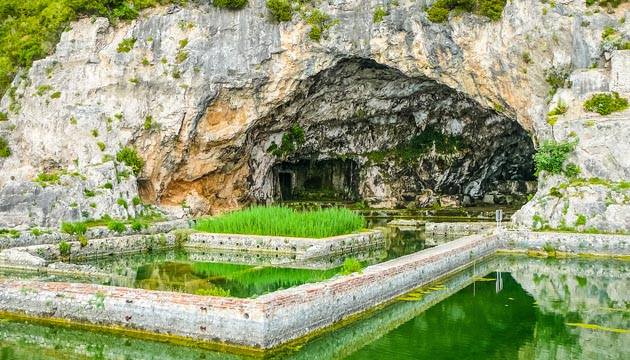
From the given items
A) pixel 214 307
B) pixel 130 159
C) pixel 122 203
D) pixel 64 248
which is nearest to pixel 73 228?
pixel 64 248

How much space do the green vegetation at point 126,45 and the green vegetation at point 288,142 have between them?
11.3 meters

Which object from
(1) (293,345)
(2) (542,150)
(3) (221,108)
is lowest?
(1) (293,345)

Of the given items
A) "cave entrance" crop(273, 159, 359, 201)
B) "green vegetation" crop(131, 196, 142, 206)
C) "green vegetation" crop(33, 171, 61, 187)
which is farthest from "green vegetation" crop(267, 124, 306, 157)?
"green vegetation" crop(33, 171, 61, 187)

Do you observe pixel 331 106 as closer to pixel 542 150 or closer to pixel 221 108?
pixel 221 108

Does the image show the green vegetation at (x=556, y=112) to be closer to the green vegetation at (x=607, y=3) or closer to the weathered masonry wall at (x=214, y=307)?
the green vegetation at (x=607, y=3)

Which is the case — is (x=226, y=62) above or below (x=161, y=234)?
above

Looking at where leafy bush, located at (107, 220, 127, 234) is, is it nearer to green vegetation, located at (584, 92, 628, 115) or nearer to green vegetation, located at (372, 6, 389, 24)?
green vegetation, located at (372, 6, 389, 24)

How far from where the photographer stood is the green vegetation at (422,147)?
165ft

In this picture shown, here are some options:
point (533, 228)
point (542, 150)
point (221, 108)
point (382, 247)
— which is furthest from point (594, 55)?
point (221, 108)

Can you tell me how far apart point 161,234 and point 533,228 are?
16896mm

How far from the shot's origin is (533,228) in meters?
29.8

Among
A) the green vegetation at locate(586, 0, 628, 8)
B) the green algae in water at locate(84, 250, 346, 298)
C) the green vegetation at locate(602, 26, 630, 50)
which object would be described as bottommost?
the green algae in water at locate(84, 250, 346, 298)

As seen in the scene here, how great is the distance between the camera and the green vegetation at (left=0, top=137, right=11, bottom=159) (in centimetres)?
3900

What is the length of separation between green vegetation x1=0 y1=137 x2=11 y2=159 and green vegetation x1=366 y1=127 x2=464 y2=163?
991 inches
